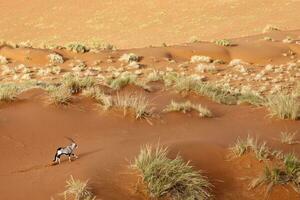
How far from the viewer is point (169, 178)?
6.38 metres

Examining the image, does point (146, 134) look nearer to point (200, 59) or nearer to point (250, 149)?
point (250, 149)

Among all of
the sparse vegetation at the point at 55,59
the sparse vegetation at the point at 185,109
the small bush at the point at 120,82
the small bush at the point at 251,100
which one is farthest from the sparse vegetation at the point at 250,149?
the sparse vegetation at the point at 55,59

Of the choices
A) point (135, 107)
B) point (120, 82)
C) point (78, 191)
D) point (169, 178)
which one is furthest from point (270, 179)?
point (120, 82)

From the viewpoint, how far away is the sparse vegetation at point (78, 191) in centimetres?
589

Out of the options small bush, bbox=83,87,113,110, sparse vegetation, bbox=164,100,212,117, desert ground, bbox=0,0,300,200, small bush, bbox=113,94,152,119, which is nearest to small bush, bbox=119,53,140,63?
desert ground, bbox=0,0,300,200

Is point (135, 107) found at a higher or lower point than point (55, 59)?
higher

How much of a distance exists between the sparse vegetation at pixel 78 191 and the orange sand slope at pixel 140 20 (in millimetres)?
29233

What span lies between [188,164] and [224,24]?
1338 inches

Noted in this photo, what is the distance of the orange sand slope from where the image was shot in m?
38.2

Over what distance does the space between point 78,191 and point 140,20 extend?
128ft

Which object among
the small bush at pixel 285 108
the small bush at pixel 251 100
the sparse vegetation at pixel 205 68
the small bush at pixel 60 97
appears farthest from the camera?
the sparse vegetation at pixel 205 68

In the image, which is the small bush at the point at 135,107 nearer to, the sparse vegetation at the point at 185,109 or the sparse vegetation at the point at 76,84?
the sparse vegetation at the point at 185,109

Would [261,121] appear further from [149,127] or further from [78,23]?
[78,23]

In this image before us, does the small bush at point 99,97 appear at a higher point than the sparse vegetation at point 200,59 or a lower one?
higher
